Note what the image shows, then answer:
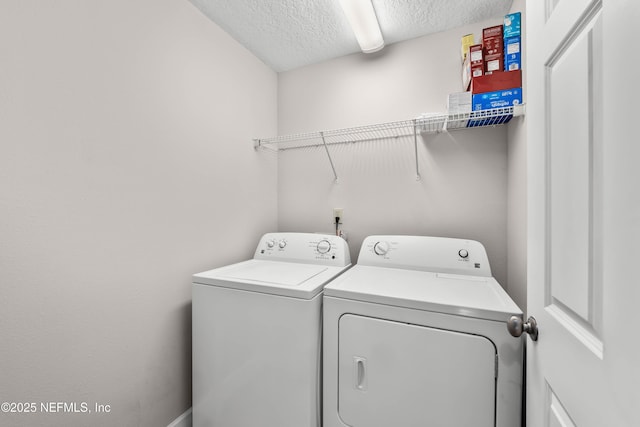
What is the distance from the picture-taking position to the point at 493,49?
1.41 meters

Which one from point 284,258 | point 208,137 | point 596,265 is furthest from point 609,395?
point 208,137

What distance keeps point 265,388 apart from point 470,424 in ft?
2.89

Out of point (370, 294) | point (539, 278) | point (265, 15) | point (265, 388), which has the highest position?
point (265, 15)

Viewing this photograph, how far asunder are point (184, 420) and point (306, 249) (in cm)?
122

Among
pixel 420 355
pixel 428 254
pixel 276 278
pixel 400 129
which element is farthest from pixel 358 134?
pixel 420 355

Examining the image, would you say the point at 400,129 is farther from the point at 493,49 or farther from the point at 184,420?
the point at 184,420

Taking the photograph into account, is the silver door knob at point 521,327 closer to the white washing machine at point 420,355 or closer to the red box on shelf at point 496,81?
the white washing machine at point 420,355

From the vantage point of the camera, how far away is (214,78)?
5.73 feet

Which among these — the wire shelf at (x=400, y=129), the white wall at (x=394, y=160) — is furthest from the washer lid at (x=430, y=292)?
the wire shelf at (x=400, y=129)

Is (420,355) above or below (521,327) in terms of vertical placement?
below

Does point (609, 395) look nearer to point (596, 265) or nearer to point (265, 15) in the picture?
point (596, 265)

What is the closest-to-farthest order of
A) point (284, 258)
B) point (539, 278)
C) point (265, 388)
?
1. point (539, 278)
2. point (265, 388)
3. point (284, 258)

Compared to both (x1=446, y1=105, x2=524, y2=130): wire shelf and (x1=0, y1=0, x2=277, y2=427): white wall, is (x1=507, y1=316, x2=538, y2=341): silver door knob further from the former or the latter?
(x1=0, y1=0, x2=277, y2=427): white wall

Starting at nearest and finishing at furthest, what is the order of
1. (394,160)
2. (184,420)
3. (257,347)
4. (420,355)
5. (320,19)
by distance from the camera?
(420,355), (257,347), (184,420), (320,19), (394,160)
